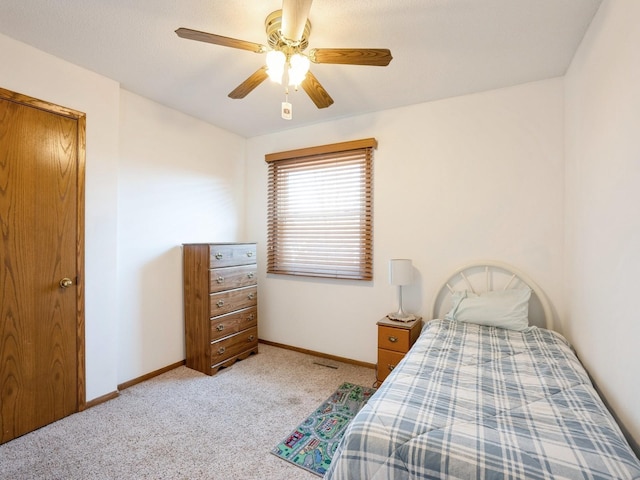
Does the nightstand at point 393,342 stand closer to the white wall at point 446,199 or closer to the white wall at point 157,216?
the white wall at point 446,199

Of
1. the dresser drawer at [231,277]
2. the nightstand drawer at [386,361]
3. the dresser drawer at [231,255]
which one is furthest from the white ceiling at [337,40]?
the nightstand drawer at [386,361]

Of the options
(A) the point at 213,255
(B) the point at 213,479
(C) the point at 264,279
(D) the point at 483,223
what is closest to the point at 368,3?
(D) the point at 483,223

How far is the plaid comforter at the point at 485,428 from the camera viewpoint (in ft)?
2.97

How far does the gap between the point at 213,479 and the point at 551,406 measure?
166cm

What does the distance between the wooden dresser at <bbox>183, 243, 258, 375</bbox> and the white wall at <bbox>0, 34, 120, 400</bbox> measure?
669 mm

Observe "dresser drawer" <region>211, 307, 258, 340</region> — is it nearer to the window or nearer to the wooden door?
the window

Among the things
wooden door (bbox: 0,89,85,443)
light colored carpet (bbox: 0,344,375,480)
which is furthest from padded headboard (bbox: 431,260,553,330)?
wooden door (bbox: 0,89,85,443)

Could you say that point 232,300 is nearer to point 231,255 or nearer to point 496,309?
point 231,255

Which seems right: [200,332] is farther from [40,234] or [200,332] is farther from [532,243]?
[532,243]

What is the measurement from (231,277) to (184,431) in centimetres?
137

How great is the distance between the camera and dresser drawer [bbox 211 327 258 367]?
2.85 meters

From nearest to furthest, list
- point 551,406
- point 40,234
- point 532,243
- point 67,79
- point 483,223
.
Answer: point 551,406 < point 40,234 < point 67,79 < point 532,243 < point 483,223

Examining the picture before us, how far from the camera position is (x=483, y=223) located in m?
2.54

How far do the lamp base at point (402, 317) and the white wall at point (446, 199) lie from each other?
161 mm
